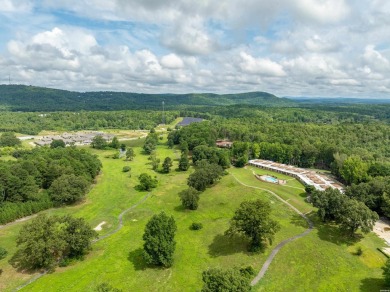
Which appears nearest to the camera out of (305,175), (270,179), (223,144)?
(270,179)

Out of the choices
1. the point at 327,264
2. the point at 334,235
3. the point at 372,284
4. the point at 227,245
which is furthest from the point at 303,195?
the point at 372,284

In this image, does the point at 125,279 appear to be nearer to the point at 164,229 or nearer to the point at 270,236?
the point at 164,229

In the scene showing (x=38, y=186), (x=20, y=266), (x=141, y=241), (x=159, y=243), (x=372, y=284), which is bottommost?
(x=20, y=266)

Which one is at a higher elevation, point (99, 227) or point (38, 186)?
point (38, 186)

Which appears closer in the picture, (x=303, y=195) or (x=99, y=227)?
(x=99, y=227)

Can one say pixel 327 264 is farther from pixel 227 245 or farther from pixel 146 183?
pixel 146 183

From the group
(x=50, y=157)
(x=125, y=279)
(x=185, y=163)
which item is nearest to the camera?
(x=125, y=279)

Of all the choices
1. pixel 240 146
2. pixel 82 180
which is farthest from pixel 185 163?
pixel 82 180
